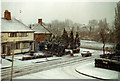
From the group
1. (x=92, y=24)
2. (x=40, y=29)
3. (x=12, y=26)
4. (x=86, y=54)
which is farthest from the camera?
(x=40, y=29)

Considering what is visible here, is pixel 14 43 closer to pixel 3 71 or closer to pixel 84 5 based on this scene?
pixel 3 71

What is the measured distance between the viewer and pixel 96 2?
7137 mm


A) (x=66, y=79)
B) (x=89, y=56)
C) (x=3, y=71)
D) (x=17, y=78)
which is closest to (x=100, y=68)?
(x=66, y=79)

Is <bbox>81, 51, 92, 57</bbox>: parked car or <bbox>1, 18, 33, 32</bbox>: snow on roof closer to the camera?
<bbox>1, 18, 33, 32</bbox>: snow on roof

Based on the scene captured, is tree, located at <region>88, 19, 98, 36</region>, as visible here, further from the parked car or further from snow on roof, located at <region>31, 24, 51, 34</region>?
the parked car

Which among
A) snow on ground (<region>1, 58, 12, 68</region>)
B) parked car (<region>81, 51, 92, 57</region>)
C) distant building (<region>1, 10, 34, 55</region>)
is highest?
distant building (<region>1, 10, 34, 55</region>)

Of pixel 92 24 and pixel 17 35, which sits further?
pixel 17 35

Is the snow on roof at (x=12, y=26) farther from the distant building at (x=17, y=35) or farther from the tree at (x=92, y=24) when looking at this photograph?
the tree at (x=92, y=24)

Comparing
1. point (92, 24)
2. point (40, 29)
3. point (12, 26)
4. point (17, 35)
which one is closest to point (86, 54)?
point (92, 24)

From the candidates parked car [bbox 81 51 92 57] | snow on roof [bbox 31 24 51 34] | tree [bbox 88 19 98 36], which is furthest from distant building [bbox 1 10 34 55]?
tree [bbox 88 19 98 36]

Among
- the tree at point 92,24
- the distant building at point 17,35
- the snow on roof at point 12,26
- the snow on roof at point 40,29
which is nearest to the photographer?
the tree at point 92,24

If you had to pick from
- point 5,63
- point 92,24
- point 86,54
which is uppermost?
point 92,24

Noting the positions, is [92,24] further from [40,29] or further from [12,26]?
[12,26]

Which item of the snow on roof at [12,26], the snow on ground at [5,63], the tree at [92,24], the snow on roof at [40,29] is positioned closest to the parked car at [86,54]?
the snow on roof at [40,29]
